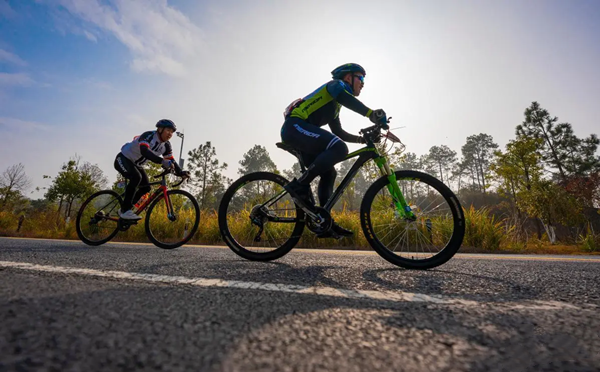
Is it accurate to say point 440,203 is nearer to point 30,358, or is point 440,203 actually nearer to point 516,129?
point 30,358

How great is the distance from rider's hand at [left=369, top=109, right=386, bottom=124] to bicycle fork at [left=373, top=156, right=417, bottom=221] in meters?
0.44

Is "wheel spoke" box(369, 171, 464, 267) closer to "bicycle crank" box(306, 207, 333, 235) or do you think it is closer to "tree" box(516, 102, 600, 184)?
"bicycle crank" box(306, 207, 333, 235)

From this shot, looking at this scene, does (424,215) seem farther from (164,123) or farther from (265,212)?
(164,123)

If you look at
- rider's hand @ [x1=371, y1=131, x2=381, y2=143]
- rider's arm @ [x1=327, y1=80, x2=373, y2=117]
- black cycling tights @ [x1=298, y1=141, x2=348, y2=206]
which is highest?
rider's arm @ [x1=327, y1=80, x2=373, y2=117]

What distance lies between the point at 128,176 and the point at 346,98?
181 inches

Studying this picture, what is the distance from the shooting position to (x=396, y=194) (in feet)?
9.91

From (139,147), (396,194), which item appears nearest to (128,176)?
(139,147)

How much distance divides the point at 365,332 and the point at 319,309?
0.95ft

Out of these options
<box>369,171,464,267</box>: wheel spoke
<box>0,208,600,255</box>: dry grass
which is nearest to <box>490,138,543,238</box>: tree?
<box>0,208,600,255</box>: dry grass

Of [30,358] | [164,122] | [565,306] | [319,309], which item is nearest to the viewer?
[30,358]

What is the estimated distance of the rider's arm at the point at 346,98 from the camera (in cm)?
304

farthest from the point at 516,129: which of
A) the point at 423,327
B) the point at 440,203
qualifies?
the point at 423,327

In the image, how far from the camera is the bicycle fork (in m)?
3.01

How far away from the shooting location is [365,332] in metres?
0.90
